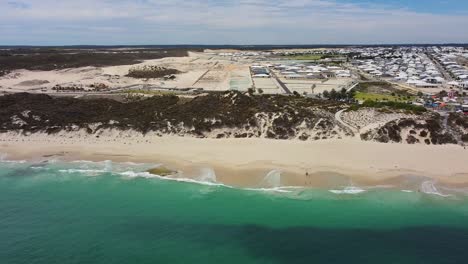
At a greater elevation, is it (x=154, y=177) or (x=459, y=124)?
(x=459, y=124)

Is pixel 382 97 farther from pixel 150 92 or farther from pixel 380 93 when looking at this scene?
pixel 150 92

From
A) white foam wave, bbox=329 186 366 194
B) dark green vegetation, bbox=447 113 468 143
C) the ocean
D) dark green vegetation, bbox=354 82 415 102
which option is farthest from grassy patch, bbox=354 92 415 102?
the ocean

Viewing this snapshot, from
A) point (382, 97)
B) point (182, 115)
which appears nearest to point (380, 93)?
point (382, 97)

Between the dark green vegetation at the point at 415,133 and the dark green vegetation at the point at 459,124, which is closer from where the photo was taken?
the dark green vegetation at the point at 415,133

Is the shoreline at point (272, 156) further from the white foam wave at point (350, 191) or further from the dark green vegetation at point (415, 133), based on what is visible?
the dark green vegetation at point (415, 133)

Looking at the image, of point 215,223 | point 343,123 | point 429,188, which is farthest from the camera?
point 343,123

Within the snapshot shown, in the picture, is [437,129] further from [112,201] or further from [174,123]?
[112,201]

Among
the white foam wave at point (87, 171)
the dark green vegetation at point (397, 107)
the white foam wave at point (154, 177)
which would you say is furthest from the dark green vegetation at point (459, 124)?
the white foam wave at point (87, 171)
